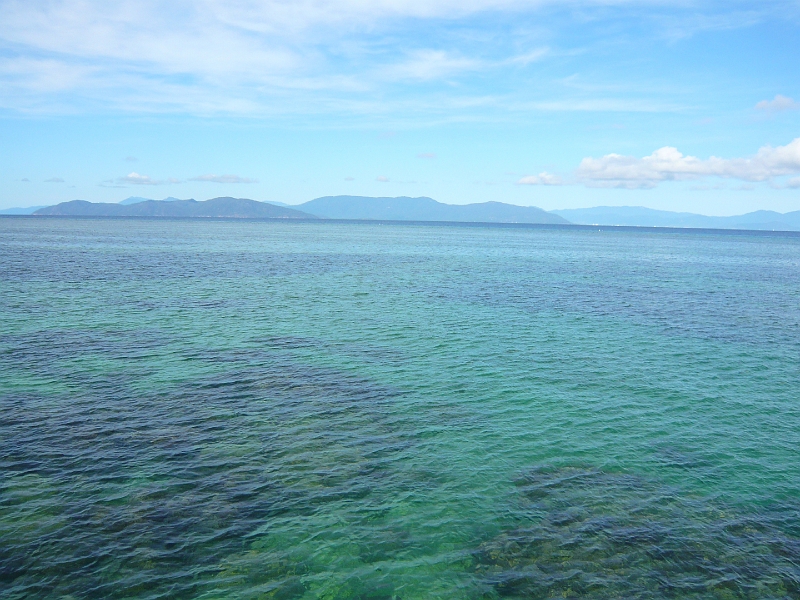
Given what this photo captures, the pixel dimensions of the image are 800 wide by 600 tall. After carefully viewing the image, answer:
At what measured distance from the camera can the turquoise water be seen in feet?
61.0

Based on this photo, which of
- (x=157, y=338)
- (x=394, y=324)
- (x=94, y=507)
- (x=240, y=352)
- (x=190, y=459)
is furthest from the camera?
(x=394, y=324)

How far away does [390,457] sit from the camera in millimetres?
26078

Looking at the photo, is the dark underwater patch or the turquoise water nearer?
the dark underwater patch

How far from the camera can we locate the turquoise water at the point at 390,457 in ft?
61.0

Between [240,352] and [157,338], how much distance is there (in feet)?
27.5

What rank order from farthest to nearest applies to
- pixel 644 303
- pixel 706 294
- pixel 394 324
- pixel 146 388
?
pixel 706 294 < pixel 644 303 < pixel 394 324 < pixel 146 388

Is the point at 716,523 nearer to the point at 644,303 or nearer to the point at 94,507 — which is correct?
the point at 94,507

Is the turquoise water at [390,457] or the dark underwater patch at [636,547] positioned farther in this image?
the turquoise water at [390,457]

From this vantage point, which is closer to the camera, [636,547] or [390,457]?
[636,547]

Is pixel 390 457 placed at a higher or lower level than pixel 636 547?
higher

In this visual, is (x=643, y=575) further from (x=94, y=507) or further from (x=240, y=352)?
(x=240, y=352)

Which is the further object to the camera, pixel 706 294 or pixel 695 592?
pixel 706 294

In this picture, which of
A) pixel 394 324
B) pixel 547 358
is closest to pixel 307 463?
pixel 547 358

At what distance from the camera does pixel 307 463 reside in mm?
25031
